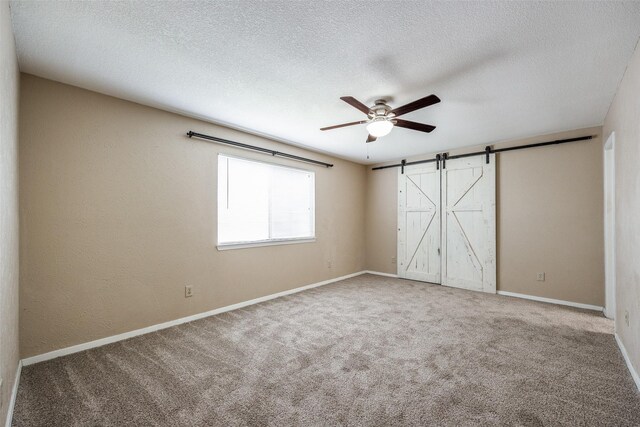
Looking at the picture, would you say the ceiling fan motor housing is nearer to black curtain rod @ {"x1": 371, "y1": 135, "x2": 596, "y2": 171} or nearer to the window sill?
the window sill

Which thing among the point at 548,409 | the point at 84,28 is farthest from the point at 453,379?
the point at 84,28

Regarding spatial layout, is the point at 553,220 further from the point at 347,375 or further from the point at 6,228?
the point at 6,228

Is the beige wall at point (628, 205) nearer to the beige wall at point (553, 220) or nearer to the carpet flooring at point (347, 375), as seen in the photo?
the carpet flooring at point (347, 375)

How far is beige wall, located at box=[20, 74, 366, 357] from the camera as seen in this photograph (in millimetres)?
2480

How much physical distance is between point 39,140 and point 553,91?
15.7ft

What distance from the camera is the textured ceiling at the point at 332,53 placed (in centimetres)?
175

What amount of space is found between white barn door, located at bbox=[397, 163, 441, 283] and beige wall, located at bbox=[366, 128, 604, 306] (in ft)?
3.40

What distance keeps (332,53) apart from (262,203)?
2635 mm

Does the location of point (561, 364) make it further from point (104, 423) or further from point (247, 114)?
point (247, 114)

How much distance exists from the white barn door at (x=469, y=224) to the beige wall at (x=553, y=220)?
141 millimetres

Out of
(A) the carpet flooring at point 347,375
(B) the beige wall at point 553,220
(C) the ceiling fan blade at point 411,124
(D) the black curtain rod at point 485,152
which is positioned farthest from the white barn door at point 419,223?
(C) the ceiling fan blade at point 411,124

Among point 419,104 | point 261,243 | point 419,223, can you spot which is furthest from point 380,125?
point 419,223

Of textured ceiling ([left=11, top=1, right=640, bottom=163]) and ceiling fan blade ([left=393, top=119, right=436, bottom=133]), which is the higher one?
textured ceiling ([left=11, top=1, right=640, bottom=163])

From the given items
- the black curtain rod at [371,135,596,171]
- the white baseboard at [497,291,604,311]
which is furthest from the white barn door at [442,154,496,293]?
the white baseboard at [497,291,604,311]
